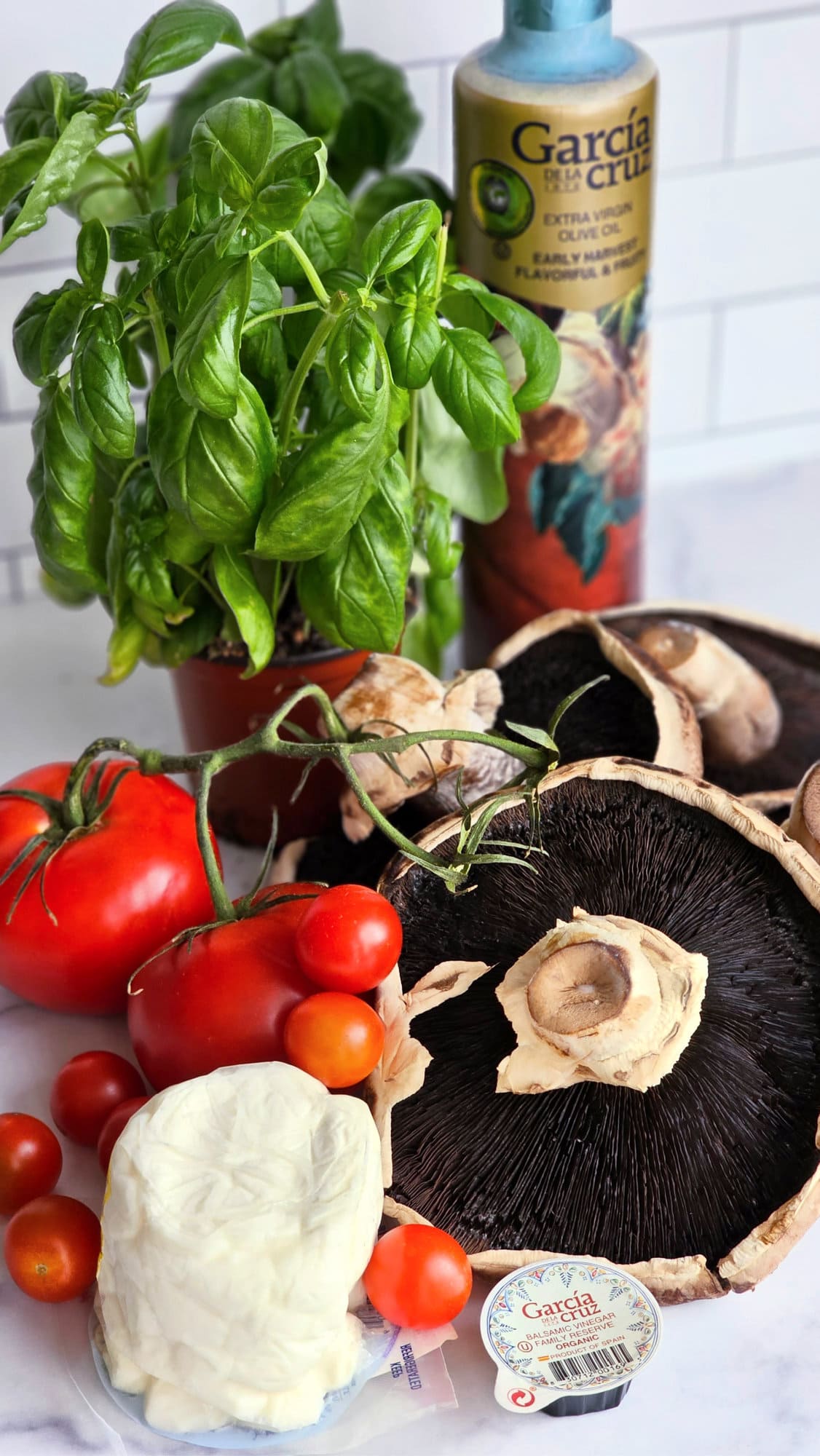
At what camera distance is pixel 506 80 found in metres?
0.81

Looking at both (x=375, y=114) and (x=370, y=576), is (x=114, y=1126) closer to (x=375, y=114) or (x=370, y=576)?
(x=370, y=576)

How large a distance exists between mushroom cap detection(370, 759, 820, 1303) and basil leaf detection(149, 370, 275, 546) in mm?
182

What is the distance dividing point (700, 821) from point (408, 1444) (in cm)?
30

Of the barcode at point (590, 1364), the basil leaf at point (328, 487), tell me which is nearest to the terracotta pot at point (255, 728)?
the basil leaf at point (328, 487)

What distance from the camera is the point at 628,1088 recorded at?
0.62m

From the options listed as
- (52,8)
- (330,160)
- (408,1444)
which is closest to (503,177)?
(330,160)

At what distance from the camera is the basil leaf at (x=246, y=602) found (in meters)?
0.71

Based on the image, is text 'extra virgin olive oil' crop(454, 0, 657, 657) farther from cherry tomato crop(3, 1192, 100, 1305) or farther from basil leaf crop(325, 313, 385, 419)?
cherry tomato crop(3, 1192, 100, 1305)

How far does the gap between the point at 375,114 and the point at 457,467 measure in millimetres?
275

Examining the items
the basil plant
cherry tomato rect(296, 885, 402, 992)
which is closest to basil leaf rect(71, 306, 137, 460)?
the basil plant

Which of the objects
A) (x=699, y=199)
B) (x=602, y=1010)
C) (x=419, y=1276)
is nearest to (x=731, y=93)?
(x=699, y=199)

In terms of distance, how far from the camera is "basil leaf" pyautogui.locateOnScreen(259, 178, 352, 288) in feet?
2.26

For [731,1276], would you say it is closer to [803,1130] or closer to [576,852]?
[803,1130]

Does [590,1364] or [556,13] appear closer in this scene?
[590,1364]
